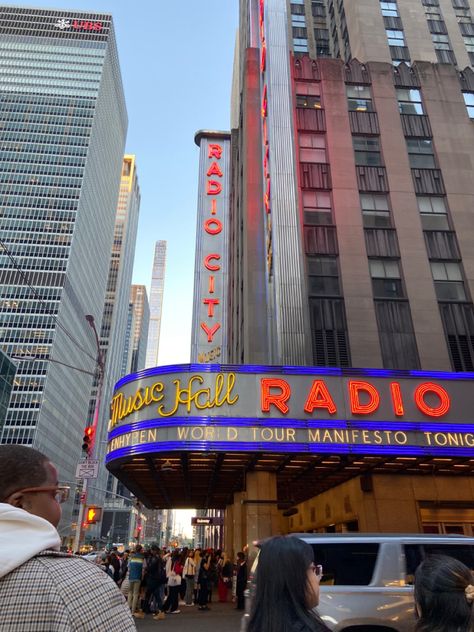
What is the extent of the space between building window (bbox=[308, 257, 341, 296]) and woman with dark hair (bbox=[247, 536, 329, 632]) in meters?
23.8

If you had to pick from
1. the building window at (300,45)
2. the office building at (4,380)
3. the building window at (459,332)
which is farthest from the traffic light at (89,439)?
the office building at (4,380)

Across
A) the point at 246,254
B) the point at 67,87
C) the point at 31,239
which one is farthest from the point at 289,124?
the point at 67,87

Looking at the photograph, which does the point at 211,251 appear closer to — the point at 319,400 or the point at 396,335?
the point at 396,335

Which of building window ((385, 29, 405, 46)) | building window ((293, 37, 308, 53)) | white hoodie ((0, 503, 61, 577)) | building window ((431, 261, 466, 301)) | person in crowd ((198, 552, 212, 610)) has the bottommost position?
person in crowd ((198, 552, 212, 610))

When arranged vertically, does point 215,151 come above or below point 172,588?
above

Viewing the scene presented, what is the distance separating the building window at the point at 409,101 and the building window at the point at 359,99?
2.21 meters

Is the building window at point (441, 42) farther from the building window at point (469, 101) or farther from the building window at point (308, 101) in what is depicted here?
the building window at point (308, 101)

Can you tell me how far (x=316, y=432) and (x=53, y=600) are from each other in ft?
59.1

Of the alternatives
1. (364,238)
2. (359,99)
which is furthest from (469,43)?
(364,238)

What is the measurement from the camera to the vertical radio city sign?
143 feet

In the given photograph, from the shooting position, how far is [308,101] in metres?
32.2

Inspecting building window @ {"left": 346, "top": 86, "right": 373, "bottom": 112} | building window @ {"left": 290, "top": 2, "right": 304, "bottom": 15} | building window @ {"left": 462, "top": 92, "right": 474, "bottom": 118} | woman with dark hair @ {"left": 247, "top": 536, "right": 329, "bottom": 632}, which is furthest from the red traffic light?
building window @ {"left": 290, "top": 2, "right": 304, "bottom": 15}

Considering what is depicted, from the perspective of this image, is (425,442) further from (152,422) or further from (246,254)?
(246,254)

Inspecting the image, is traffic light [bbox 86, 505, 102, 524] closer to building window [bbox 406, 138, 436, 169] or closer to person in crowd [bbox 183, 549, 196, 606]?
person in crowd [bbox 183, 549, 196, 606]
